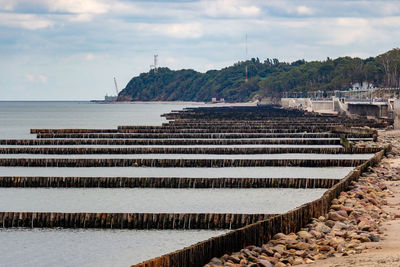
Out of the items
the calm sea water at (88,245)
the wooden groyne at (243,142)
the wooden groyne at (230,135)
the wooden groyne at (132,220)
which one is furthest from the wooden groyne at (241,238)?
the wooden groyne at (230,135)

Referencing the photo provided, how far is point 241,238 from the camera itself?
1634 cm

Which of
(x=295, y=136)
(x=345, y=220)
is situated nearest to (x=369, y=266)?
(x=345, y=220)

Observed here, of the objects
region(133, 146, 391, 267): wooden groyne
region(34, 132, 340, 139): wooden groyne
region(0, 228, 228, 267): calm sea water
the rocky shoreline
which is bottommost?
region(0, 228, 228, 267): calm sea water

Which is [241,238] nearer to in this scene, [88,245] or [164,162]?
[88,245]

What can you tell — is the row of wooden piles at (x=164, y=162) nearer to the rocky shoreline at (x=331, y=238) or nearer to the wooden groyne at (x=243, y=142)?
the wooden groyne at (x=243, y=142)

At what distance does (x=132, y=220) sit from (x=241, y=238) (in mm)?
8356

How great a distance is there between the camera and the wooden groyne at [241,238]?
46.7 ft

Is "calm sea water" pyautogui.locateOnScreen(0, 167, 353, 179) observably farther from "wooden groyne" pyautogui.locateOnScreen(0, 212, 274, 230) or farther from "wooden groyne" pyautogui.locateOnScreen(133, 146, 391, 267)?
"wooden groyne" pyautogui.locateOnScreen(133, 146, 391, 267)

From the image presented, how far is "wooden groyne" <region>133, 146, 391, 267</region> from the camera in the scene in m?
14.2

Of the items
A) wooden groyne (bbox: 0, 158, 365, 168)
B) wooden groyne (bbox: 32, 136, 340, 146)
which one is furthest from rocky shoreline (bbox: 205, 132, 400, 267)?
wooden groyne (bbox: 32, 136, 340, 146)

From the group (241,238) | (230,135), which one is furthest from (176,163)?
(241,238)

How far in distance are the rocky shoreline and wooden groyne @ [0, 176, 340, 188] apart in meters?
8.52

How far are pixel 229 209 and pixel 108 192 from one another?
783cm

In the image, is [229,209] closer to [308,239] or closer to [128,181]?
[128,181]
